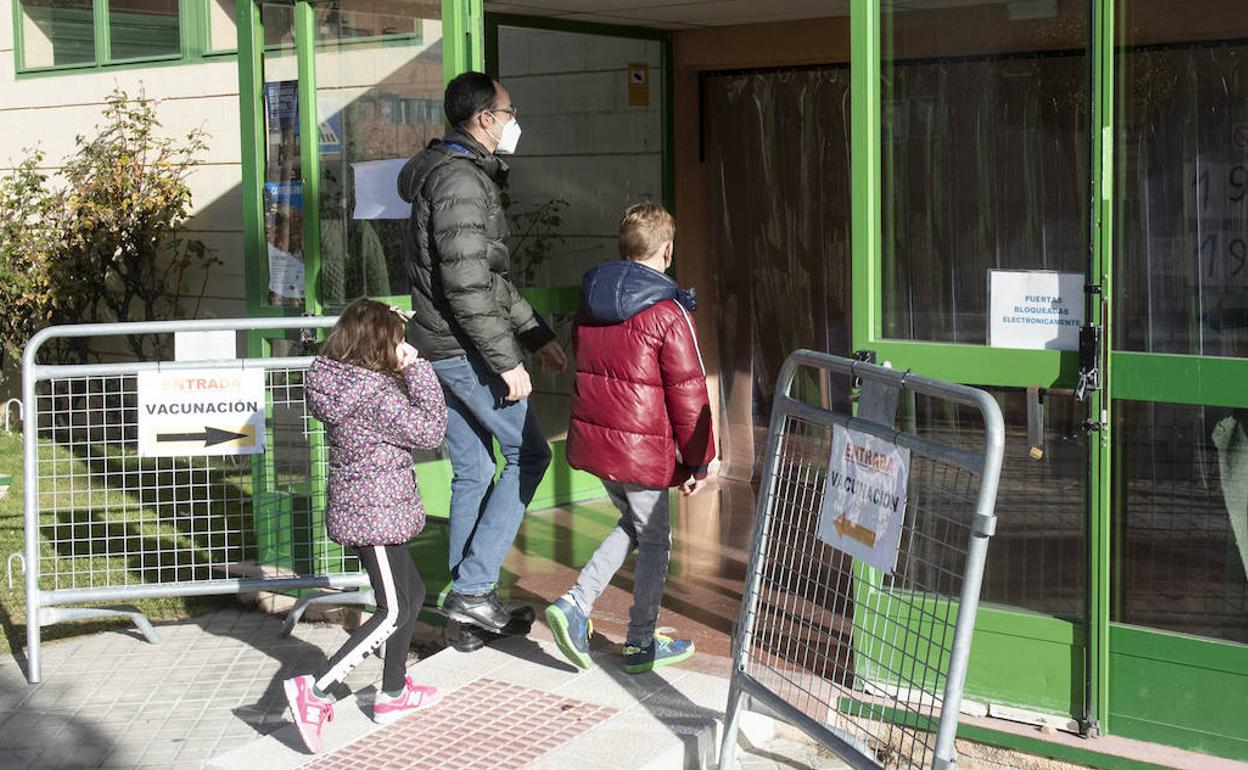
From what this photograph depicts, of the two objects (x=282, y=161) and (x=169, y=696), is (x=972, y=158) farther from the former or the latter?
(x=169, y=696)

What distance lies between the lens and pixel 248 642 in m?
6.30

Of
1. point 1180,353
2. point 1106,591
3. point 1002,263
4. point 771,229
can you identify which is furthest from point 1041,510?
point 771,229

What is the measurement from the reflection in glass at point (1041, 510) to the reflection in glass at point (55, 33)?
8.88m

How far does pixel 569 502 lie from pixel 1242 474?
4326mm

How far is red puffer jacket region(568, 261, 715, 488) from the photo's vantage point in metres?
4.94

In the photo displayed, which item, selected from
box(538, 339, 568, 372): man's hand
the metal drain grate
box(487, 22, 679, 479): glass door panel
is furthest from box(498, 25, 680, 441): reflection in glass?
the metal drain grate

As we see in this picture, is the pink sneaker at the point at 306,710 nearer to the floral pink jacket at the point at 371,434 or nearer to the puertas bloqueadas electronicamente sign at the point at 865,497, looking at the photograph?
the floral pink jacket at the point at 371,434

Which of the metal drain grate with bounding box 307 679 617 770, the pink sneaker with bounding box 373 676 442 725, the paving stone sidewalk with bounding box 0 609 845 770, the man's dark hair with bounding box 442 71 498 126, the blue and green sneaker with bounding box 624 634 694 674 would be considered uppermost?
the man's dark hair with bounding box 442 71 498 126

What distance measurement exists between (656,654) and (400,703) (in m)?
0.91

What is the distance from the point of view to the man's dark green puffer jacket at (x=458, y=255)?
17.0 feet

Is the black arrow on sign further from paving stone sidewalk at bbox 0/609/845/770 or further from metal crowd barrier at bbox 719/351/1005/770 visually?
metal crowd barrier at bbox 719/351/1005/770

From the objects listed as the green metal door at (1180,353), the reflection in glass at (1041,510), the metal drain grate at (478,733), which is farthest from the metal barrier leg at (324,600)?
the green metal door at (1180,353)

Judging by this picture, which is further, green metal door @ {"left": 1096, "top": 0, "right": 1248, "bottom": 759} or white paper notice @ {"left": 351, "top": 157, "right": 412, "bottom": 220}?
white paper notice @ {"left": 351, "top": 157, "right": 412, "bottom": 220}

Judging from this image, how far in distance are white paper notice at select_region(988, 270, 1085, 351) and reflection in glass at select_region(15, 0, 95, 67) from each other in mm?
8732
